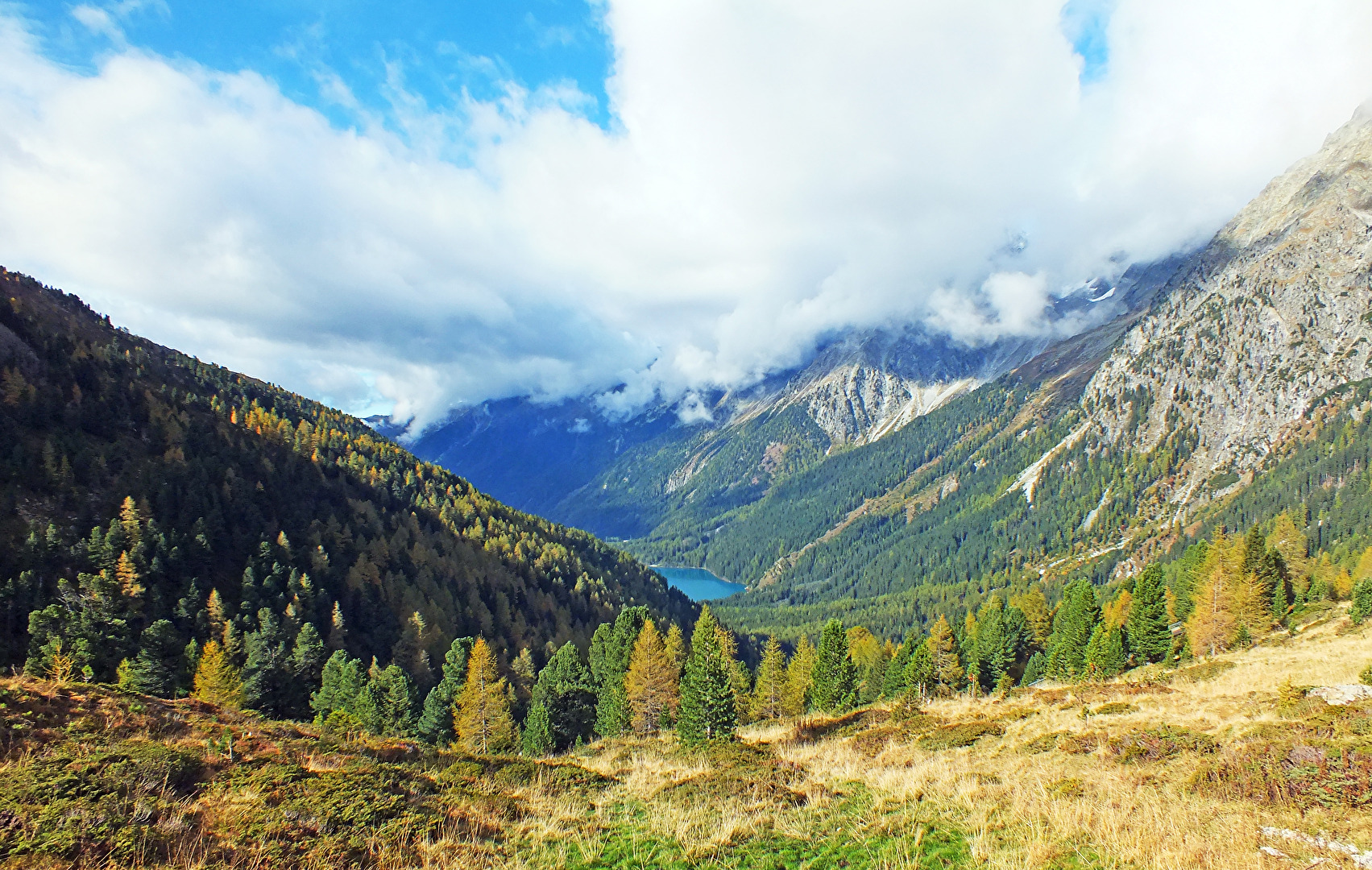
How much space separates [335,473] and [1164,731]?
149m

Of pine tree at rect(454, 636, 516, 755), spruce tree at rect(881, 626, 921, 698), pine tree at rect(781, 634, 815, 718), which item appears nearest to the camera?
pine tree at rect(454, 636, 516, 755)

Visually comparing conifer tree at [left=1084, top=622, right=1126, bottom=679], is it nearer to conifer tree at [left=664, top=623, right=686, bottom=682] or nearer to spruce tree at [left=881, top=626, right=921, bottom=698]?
spruce tree at [left=881, top=626, right=921, bottom=698]

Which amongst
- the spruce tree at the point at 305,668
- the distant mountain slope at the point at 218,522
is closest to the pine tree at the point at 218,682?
the spruce tree at the point at 305,668

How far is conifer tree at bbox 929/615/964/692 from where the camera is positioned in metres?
64.2

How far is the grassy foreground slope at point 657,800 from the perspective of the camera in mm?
9328

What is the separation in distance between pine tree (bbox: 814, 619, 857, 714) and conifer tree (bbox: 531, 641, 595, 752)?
23415 millimetres

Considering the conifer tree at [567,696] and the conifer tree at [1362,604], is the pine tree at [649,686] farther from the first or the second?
the conifer tree at [1362,604]

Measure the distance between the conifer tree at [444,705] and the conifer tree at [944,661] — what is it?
51388 millimetres

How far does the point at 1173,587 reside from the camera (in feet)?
291

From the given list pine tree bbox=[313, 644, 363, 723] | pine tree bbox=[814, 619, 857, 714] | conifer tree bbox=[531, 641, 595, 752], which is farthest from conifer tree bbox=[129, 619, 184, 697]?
pine tree bbox=[814, 619, 857, 714]

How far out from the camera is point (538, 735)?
47812 millimetres

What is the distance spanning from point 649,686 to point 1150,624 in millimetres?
51685

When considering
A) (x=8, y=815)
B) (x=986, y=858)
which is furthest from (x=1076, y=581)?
(x=8, y=815)

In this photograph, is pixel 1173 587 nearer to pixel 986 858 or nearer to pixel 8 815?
pixel 986 858
